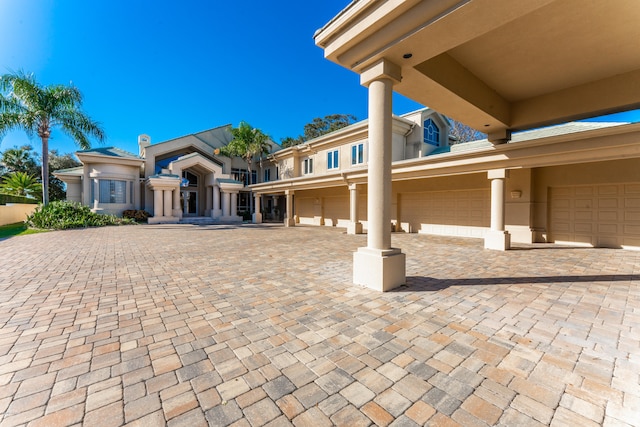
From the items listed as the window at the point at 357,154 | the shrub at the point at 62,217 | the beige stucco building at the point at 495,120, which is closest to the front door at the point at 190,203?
the shrub at the point at 62,217

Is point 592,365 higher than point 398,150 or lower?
lower

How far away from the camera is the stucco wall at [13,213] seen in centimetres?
1871

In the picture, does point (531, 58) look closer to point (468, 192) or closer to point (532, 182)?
point (532, 182)

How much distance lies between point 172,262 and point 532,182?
13.4 meters

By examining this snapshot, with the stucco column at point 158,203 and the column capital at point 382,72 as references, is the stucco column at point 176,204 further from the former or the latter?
the column capital at point 382,72

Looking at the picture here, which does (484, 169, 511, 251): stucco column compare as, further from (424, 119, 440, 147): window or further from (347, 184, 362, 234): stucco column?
(424, 119, 440, 147): window

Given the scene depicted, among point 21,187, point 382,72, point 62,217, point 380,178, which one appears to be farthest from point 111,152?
point 380,178

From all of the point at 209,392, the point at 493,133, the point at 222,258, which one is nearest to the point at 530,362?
the point at 209,392

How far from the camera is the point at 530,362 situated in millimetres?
2592

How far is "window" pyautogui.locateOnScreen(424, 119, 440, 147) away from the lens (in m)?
17.6

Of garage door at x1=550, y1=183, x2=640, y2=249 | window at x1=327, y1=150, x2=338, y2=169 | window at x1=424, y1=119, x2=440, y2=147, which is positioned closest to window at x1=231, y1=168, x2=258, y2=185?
window at x1=327, y1=150, x2=338, y2=169

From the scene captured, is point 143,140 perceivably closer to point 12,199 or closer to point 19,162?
point 12,199

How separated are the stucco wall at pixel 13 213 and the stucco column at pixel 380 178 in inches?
1036

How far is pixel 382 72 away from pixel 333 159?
607 inches
